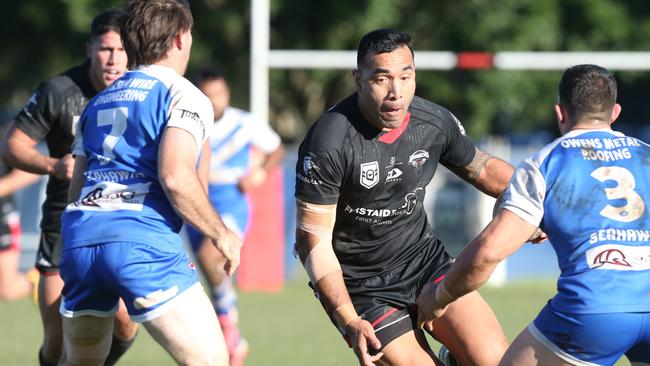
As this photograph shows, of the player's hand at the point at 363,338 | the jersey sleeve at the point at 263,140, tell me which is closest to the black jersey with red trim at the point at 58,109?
the player's hand at the point at 363,338

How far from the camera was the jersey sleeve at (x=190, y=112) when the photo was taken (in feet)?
16.4

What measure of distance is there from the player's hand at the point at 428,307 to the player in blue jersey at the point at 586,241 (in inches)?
18.4

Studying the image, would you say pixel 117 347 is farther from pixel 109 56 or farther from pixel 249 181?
pixel 249 181

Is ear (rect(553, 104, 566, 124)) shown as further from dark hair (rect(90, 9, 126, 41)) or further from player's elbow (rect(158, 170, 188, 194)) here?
dark hair (rect(90, 9, 126, 41))

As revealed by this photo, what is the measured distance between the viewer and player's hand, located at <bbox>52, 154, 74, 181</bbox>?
6.47m

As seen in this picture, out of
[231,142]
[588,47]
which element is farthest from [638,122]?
[231,142]

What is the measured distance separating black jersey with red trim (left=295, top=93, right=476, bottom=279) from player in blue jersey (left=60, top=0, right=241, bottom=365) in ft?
2.17

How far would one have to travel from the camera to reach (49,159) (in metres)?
6.70

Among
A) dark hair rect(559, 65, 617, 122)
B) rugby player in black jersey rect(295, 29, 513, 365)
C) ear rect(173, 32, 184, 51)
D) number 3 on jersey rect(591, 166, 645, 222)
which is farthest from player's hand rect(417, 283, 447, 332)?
ear rect(173, 32, 184, 51)

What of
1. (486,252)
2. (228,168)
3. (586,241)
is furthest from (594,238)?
(228,168)

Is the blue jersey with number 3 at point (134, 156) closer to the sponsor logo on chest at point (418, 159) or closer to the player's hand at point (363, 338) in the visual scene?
the player's hand at point (363, 338)

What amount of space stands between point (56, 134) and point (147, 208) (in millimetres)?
2119

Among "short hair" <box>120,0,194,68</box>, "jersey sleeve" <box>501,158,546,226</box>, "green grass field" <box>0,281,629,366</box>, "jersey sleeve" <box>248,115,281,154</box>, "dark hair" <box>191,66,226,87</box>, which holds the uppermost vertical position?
"short hair" <box>120,0,194,68</box>

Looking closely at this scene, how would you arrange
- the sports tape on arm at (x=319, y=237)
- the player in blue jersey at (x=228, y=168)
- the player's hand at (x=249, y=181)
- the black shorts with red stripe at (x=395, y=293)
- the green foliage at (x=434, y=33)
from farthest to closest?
the green foliage at (x=434, y=33) → the player's hand at (x=249, y=181) → the player in blue jersey at (x=228, y=168) → the black shorts with red stripe at (x=395, y=293) → the sports tape on arm at (x=319, y=237)
